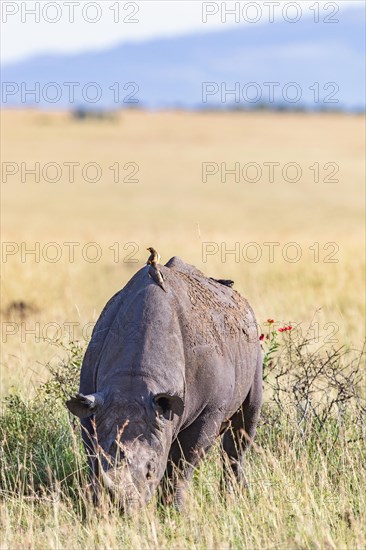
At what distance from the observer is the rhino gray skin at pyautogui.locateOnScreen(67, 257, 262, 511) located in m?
6.44

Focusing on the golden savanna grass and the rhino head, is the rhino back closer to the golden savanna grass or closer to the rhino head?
the rhino head

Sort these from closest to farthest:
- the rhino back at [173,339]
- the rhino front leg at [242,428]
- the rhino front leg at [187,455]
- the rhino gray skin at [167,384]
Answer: the rhino gray skin at [167,384] → the rhino back at [173,339] → the rhino front leg at [187,455] → the rhino front leg at [242,428]

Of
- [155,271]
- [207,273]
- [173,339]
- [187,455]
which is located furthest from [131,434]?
[207,273]

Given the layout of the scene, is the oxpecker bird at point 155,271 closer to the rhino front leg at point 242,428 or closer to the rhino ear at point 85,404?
the rhino ear at point 85,404

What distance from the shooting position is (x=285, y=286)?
18.9m

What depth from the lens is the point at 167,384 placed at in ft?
22.0

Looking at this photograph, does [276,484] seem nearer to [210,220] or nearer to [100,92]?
[100,92]

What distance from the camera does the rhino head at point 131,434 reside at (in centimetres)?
633

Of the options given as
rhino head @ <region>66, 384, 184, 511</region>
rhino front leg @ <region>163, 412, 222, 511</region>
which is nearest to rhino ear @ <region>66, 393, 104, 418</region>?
rhino head @ <region>66, 384, 184, 511</region>

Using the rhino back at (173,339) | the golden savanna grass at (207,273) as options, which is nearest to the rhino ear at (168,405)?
the rhino back at (173,339)

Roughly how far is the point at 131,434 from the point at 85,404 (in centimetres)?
35

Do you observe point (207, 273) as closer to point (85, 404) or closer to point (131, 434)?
point (131, 434)

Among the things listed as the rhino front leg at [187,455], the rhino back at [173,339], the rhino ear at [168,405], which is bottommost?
the rhino front leg at [187,455]

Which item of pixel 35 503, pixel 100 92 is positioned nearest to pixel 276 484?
pixel 35 503
